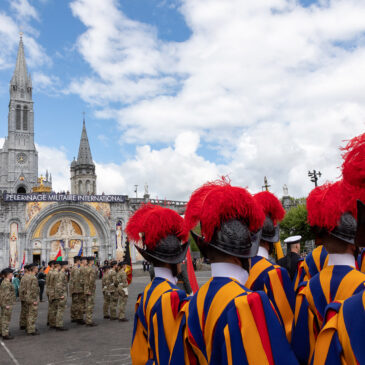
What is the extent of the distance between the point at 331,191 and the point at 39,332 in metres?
9.87

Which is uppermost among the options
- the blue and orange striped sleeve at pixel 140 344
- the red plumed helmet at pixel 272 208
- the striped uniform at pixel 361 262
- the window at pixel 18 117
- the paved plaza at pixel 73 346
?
the window at pixel 18 117

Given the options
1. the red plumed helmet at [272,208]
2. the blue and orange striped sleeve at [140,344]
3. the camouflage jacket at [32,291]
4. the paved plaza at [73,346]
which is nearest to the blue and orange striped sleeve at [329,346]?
the blue and orange striped sleeve at [140,344]

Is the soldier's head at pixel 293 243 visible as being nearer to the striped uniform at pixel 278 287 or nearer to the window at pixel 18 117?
the striped uniform at pixel 278 287

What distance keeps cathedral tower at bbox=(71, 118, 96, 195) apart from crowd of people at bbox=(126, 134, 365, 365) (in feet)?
176

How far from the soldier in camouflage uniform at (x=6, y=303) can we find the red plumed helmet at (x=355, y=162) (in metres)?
10.1

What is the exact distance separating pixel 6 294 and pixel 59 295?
149 cm

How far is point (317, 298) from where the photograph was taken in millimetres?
2525

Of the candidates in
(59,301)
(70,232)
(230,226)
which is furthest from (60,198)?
(230,226)

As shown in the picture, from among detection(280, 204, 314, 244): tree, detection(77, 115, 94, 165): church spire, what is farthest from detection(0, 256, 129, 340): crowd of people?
detection(77, 115, 94, 165): church spire

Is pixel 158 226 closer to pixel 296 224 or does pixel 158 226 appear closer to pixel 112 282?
pixel 112 282

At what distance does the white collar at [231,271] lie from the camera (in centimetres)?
230

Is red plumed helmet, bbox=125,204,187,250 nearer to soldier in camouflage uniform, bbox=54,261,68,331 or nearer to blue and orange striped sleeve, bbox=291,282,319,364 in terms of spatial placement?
blue and orange striped sleeve, bbox=291,282,319,364

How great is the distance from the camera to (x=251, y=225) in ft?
8.15

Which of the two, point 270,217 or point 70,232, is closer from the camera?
point 270,217
